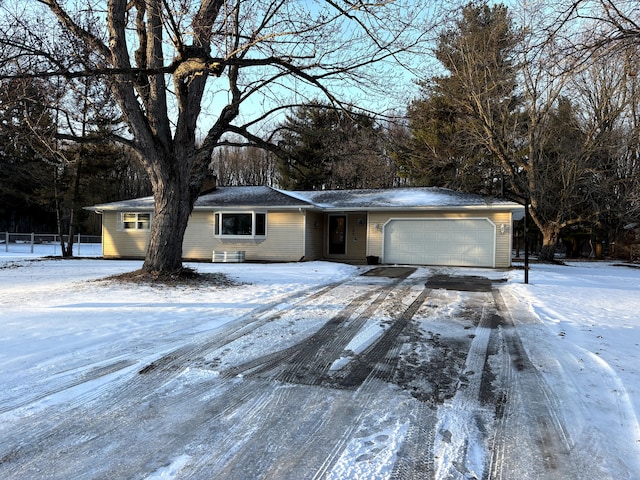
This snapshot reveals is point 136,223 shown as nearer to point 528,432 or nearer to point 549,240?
point 528,432

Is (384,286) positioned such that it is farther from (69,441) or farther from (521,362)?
(69,441)

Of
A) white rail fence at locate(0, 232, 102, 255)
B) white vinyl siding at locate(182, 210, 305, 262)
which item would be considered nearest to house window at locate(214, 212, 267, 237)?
white vinyl siding at locate(182, 210, 305, 262)

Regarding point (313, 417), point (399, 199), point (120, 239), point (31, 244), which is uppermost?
point (399, 199)

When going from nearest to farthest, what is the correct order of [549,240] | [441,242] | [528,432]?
[528,432]
[441,242]
[549,240]

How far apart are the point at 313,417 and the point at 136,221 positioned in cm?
1712

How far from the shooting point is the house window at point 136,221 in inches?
691

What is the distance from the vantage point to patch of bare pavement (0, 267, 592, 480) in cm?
220

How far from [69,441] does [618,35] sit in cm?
798

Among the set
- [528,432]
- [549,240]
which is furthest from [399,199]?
[528,432]

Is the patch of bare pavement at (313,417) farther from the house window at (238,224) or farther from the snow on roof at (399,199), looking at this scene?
the house window at (238,224)

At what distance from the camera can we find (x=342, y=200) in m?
17.6

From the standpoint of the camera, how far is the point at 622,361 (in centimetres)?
395

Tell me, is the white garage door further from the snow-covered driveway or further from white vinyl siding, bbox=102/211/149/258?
white vinyl siding, bbox=102/211/149/258

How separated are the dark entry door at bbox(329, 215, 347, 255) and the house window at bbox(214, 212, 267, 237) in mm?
3274
